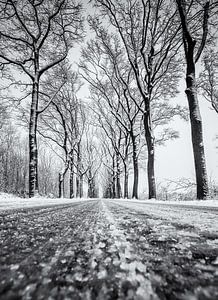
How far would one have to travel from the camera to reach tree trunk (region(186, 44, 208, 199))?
17.5 ft

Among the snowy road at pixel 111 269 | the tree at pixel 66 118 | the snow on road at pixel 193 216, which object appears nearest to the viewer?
the snowy road at pixel 111 269

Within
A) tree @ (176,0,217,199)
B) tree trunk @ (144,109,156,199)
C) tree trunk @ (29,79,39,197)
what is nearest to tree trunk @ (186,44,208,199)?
tree @ (176,0,217,199)

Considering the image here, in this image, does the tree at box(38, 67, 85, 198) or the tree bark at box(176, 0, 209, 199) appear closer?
the tree bark at box(176, 0, 209, 199)

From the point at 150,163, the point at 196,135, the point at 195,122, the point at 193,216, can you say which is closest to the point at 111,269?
the point at 193,216

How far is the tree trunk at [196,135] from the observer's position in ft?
17.5

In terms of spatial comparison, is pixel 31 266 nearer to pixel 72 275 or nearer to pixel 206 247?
pixel 72 275

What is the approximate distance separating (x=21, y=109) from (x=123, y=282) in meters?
16.1

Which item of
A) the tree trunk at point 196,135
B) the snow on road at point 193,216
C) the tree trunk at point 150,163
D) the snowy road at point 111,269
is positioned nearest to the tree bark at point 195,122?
the tree trunk at point 196,135

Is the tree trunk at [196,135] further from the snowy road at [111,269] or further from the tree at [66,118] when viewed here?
the tree at [66,118]

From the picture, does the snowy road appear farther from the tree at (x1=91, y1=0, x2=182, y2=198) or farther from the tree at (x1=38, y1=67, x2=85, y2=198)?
the tree at (x1=38, y1=67, x2=85, y2=198)

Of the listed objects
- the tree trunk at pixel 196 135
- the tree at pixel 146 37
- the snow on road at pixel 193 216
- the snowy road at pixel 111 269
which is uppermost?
the tree at pixel 146 37

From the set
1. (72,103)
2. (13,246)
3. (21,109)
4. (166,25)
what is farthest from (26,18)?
(13,246)

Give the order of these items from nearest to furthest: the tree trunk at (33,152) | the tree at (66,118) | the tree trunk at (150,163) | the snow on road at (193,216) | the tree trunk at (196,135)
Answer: the snow on road at (193,216)
the tree trunk at (196,135)
the tree trunk at (33,152)
the tree trunk at (150,163)
the tree at (66,118)

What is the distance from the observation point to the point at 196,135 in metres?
5.63
